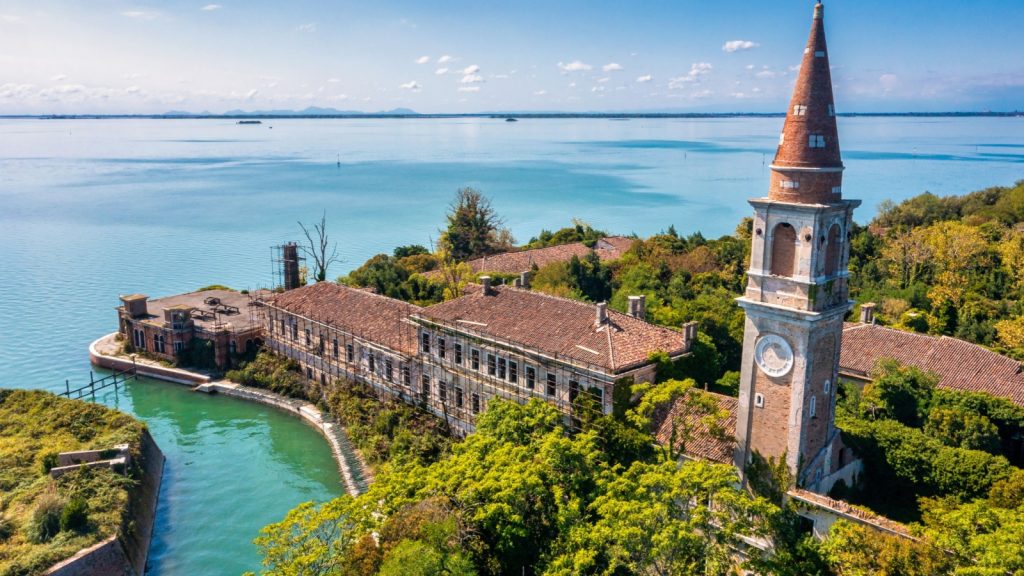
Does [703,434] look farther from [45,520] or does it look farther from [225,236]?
[225,236]

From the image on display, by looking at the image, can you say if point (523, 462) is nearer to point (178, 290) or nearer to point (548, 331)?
point (548, 331)

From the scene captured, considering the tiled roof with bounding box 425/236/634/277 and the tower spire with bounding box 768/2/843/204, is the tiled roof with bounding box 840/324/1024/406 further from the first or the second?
the tiled roof with bounding box 425/236/634/277

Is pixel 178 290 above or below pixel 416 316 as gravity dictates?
below

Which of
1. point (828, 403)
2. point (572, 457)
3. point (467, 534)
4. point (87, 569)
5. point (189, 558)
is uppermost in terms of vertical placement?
point (828, 403)

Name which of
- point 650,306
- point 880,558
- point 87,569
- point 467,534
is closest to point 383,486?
point 467,534

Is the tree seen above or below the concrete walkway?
above

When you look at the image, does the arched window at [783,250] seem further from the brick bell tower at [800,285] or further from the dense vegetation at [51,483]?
the dense vegetation at [51,483]

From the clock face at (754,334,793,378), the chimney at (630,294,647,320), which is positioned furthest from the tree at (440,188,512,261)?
the clock face at (754,334,793,378)
